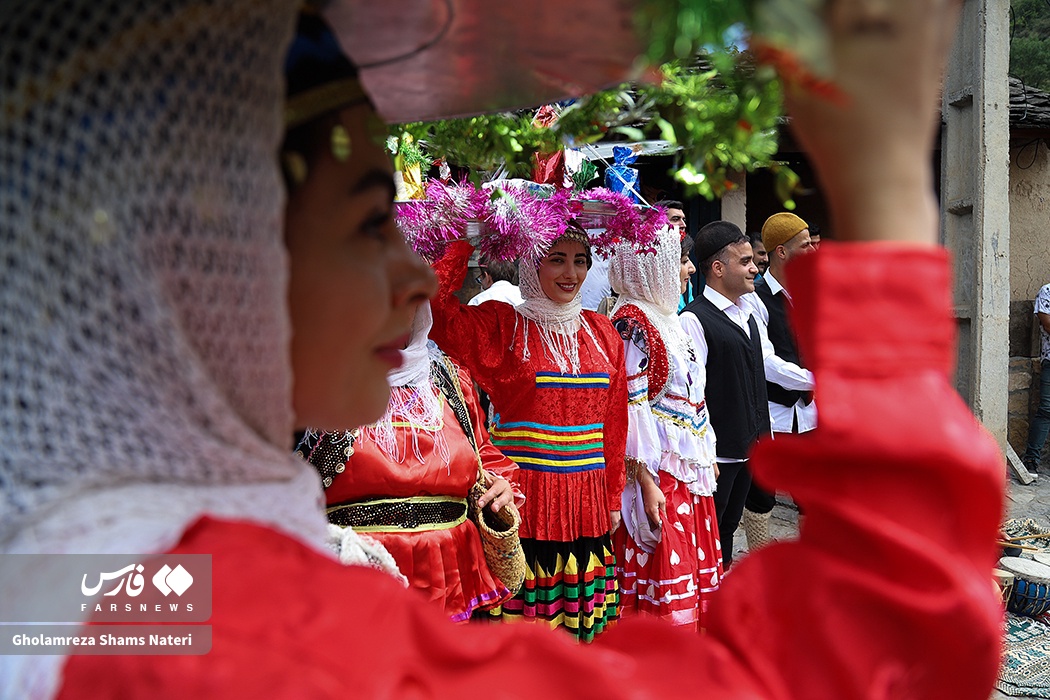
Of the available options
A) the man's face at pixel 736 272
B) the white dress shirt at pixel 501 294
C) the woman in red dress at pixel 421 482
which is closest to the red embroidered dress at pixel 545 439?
the woman in red dress at pixel 421 482

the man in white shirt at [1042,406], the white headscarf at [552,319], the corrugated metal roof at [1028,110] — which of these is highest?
the corrugated metal roof at [1028,110]

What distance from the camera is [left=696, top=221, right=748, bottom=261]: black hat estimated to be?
233 inches

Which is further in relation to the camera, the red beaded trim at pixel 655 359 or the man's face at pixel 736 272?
the man's face at pixel 736 272

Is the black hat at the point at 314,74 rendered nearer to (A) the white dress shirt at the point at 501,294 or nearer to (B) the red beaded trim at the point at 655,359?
(B) the red beaded trim at the point at 655,359

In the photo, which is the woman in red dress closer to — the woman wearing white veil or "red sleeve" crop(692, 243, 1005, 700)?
the woman wearing white veil

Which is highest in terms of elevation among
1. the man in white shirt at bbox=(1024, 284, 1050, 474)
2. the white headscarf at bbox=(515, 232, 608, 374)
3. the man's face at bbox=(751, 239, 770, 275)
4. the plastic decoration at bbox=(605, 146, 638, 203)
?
the plastic decoration at bbox=(605, 146, 638, 203)

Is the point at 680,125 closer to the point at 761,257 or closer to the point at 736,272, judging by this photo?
the point at 736,272

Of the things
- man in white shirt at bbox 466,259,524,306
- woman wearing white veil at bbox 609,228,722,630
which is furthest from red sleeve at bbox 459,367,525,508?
man in white shirt at bbox 466,259,524,306

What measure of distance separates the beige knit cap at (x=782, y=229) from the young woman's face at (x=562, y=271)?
3.01 m

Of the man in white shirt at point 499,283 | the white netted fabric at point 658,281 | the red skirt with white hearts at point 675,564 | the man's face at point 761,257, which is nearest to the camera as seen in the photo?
the red skirt with white hearts at point 675,564

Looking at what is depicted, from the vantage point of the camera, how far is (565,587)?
4.38m

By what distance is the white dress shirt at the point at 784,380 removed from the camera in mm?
6180

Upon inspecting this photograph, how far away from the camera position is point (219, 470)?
85 cm

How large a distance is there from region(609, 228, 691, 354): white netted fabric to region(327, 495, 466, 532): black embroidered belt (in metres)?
2.38
